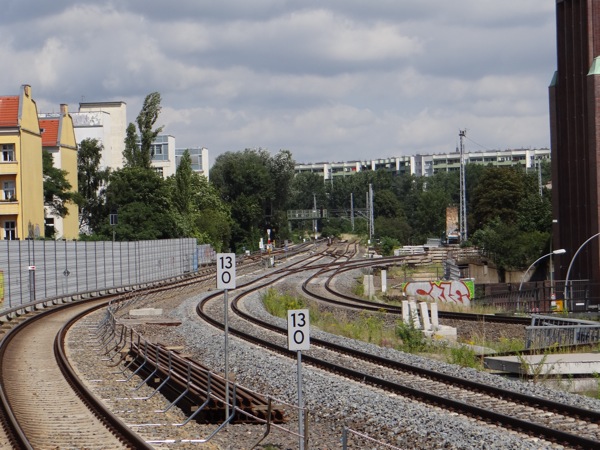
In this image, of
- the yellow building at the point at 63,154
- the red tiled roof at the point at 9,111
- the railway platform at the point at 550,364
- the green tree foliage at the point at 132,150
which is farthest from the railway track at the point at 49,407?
the green tree foliage at the point at 132,150

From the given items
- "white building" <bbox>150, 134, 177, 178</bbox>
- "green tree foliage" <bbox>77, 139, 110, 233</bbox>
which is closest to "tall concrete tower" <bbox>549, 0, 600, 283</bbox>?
"green tree foliage" <bbox>77, 139, 110, 233</bbox>

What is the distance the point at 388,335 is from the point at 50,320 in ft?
42.6

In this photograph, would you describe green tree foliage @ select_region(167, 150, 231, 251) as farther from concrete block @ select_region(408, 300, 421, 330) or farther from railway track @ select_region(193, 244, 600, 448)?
Answer: railway track @ select_region(193, 244, 600, 448)

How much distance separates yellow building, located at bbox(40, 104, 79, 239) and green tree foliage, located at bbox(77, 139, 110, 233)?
6044 mm

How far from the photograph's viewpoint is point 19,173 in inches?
2689

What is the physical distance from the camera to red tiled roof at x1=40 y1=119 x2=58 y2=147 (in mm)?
87938

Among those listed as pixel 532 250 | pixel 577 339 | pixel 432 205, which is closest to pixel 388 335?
pixel 577 339

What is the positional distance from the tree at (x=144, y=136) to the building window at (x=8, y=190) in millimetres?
23456

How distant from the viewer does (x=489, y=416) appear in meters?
15.0

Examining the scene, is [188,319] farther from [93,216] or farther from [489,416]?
[93,216]

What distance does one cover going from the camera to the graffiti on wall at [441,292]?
4638 centimetres

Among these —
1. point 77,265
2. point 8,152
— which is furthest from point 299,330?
point 8,152

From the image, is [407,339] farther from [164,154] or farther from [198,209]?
[164,154]

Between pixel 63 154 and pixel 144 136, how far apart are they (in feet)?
30.7
